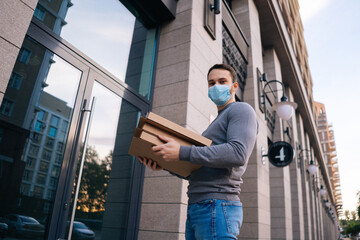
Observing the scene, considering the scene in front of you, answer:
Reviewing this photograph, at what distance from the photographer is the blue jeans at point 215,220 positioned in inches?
63.6

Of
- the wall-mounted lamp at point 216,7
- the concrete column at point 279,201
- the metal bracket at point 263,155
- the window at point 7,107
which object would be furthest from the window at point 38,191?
the concrete column at point 279,201

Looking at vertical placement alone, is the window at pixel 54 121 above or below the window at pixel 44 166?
above

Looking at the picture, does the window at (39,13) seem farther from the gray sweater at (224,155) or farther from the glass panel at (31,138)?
the gray sweater at (224,155)

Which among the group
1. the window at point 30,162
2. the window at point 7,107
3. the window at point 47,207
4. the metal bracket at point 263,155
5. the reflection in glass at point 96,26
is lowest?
the window at point 47,207

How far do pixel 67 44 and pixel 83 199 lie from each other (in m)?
2.14

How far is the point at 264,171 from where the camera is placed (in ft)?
29.4

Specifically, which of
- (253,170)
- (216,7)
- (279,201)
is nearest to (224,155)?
(216,7)

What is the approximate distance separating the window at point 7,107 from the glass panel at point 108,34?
1.82 feet

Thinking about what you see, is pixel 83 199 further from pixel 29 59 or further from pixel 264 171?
pixel 264 171

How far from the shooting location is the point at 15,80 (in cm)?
297

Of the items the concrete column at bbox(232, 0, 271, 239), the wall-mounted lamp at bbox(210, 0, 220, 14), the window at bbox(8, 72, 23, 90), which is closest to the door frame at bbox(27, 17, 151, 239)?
the window at bbox(8, 72, 23, 90)

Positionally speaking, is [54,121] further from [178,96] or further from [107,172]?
[178,96]

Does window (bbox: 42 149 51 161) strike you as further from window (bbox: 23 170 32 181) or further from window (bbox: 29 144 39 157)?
window (bbox: 23 170 32 181)

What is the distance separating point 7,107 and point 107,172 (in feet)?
5.73
